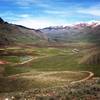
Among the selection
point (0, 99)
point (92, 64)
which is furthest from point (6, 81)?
point (92, 64)

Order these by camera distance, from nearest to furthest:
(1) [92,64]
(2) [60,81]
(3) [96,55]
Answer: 1. (2) [60,81]
2. (1) [92,64]
3. (3) [96,55]

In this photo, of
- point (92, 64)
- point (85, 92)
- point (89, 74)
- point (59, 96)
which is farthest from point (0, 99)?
point (92, 64)

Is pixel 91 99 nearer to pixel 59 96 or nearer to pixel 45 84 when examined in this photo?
pixel 59 96

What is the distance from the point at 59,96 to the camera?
114 feet

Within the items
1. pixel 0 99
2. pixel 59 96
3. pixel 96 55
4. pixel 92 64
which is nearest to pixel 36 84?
pixel 0 99

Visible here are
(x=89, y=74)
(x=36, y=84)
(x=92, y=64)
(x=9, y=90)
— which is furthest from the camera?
(x=92, y=64)

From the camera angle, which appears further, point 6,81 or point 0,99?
point 6,81

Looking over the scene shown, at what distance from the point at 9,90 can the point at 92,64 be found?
47323 millimetres

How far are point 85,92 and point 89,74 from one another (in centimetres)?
3732

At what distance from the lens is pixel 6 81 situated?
198ft

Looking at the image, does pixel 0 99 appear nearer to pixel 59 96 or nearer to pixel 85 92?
pixel 59 96

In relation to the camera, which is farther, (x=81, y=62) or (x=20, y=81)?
(x=81, y=62)

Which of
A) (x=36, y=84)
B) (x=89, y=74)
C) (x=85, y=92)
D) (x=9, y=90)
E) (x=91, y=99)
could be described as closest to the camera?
(x=91, y=99)

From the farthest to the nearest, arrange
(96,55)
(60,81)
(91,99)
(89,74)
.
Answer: (96,55)
(89,74)
(60,81)
(91,99)
